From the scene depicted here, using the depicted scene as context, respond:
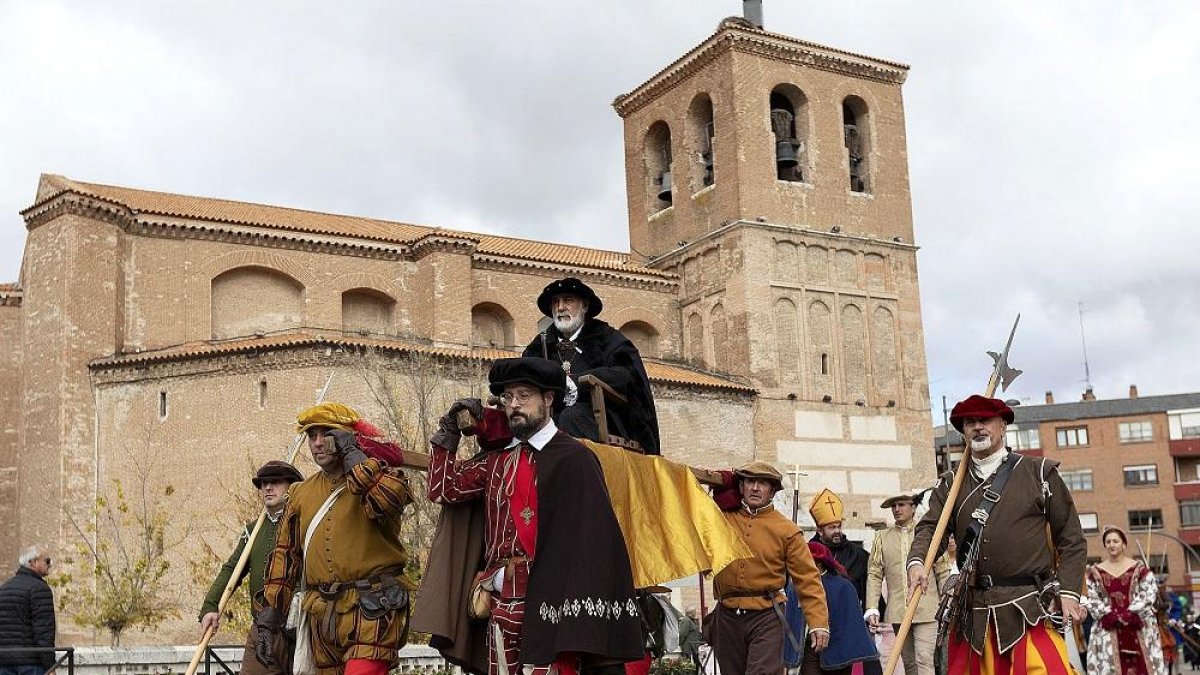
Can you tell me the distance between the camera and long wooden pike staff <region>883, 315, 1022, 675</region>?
6289mm

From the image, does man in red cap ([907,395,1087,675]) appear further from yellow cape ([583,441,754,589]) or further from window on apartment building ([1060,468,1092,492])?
window on apartment building ([1060,468,1092,492])

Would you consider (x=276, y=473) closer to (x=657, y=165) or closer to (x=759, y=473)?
(x=759, y=473)

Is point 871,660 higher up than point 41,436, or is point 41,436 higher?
point 41,436

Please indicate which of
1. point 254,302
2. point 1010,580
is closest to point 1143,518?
point 254,302

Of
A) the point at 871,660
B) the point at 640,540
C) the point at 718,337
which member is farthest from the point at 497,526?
the point at 718,337

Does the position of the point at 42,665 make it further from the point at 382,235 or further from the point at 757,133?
the point at 757,133

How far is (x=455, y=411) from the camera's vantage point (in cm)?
542

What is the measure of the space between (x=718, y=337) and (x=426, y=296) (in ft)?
25.8

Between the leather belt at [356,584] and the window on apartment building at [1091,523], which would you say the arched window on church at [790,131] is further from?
the leather belt at [356,584]

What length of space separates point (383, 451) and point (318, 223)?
2693 centimetres

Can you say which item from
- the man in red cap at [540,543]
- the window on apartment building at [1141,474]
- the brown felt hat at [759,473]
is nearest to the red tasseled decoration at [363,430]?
the man in red cap at [540,543]

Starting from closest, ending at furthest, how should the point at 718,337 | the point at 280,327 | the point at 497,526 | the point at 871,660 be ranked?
the point at 497,526 < the point at 871,660 < the point at 280,327 < the point at 718,337

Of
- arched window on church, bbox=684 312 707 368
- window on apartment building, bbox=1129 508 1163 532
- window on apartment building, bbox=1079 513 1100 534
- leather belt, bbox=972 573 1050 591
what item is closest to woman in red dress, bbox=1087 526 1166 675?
leather belt, bbox=972 573 1050 591

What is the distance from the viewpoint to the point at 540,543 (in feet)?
17.0
